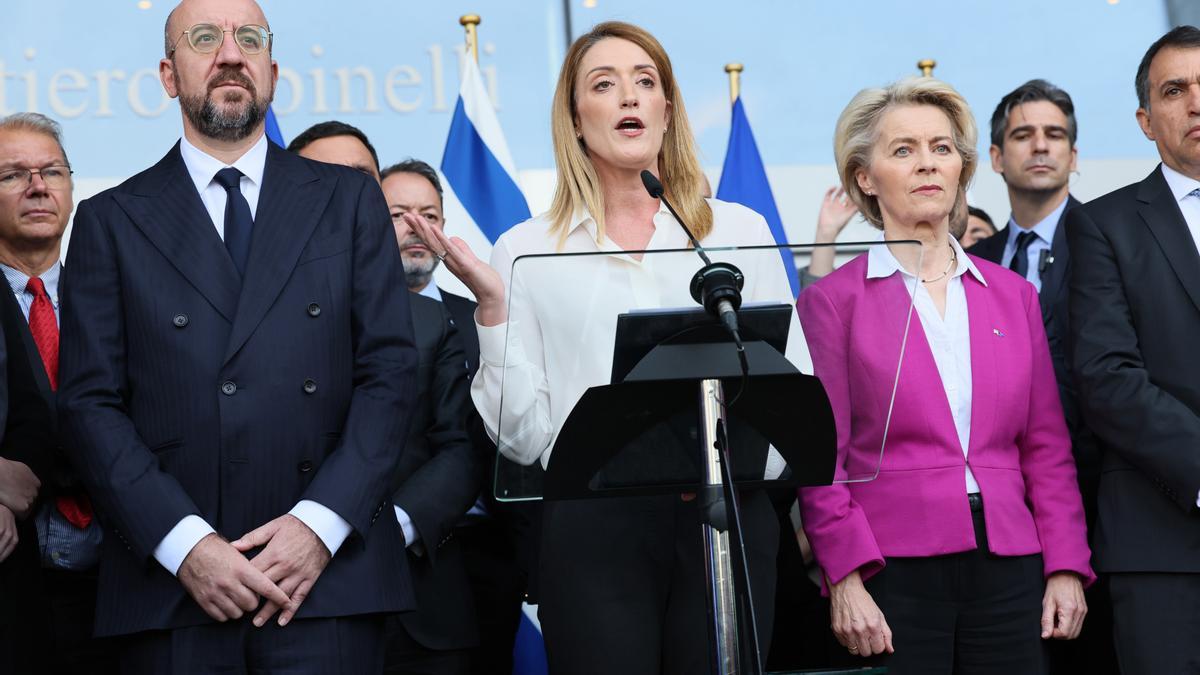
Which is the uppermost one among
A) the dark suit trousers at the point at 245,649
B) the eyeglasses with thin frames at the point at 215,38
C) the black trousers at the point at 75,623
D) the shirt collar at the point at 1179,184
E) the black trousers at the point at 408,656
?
the eyeglasses with thin frames at the point at 215,38

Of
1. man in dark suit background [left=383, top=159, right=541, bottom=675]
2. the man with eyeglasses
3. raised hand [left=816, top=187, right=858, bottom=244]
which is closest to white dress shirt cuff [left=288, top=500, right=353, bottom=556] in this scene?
the man with eyeglasses

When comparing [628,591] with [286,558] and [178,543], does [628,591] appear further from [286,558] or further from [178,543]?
[178,543]

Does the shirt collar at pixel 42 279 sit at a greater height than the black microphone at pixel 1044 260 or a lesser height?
greater

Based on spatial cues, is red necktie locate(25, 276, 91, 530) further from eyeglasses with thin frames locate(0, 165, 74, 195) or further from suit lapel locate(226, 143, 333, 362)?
suit lapel locate(226, 143, 333, 362)

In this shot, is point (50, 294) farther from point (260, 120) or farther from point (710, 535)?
point (710, 535)

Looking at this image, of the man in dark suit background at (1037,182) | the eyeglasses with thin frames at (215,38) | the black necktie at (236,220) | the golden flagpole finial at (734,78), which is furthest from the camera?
the golden flagpole finial at (734,78)

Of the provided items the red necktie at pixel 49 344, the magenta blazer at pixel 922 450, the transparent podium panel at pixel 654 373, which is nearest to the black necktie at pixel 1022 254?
the magenta blazer at pixel 922 450

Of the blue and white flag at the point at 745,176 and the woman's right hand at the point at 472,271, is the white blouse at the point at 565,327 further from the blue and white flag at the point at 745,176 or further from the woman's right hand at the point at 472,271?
the blue and white flag at the point at 745,176

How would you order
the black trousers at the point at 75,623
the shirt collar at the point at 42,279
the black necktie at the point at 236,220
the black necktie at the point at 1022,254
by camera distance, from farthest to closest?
the black necktie at the point at 1022,254 < the shirt collar at the point at 42,279 < the black trousers at the point at 75,623 < the black necktie at the point at 236,220

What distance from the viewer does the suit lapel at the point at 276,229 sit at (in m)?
2.48

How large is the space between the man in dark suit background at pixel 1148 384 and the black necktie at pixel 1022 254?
1.30m

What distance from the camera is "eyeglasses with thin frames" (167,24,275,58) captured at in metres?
2.68

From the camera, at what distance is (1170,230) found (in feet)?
10.4

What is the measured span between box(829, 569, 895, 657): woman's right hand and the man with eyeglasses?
980 millimetres
